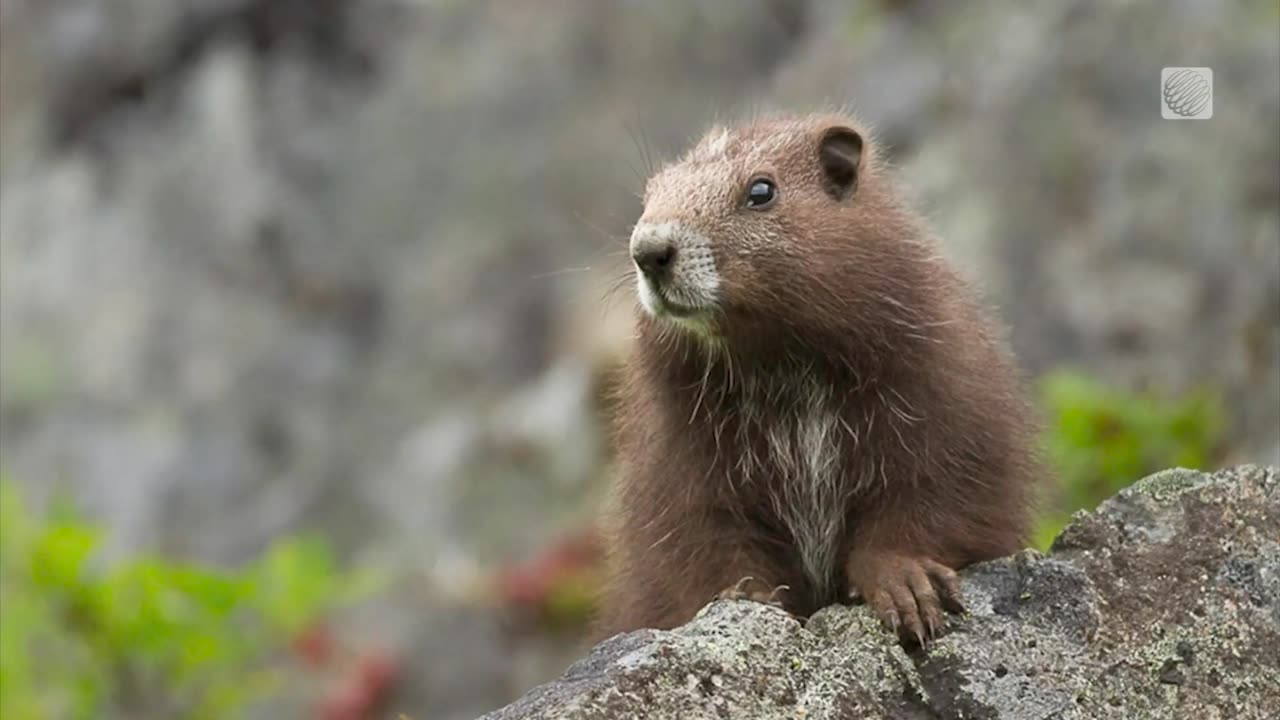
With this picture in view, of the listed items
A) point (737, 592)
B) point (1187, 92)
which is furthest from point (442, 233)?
point (737, 592)

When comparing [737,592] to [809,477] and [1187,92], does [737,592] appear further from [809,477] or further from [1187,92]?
[1187,92]

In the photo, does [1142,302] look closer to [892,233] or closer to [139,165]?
[892,233]

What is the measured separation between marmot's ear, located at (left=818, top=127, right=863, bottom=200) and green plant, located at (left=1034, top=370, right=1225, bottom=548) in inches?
138

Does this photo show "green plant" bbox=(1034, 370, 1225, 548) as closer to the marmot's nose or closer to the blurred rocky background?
the blurred rocky background

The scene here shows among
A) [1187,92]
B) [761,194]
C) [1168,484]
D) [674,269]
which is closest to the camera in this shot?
[1168,484]

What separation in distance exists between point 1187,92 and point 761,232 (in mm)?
6572

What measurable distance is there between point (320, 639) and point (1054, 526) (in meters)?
7.34

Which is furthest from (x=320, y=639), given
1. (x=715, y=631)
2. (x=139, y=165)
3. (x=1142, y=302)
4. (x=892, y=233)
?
(x=715, y=631)

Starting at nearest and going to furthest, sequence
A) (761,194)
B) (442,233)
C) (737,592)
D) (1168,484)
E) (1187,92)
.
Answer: (1168,484) < (737,592) < (761,194) < (1187,92) < (442,233)

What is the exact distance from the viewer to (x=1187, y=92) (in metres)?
11.8

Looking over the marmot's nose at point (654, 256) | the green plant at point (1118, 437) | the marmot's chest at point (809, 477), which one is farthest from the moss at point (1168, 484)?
the green plant at point (1118, 437)

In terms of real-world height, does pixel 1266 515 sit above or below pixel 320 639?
below

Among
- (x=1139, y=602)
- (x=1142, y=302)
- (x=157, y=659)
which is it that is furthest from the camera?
(x=1142, y=302)

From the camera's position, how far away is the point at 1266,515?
5387 millimetres
